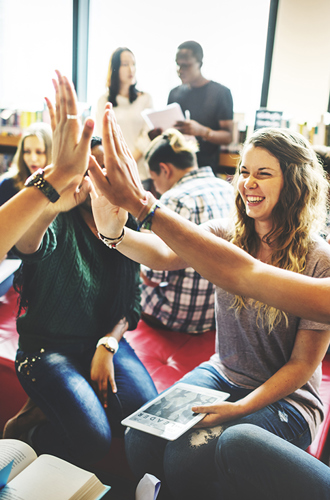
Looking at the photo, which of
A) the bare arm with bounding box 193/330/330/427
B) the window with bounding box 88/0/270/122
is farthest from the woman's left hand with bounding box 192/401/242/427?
the window with bounding box 88/0/270/122

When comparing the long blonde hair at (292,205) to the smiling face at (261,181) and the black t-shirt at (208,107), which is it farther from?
the black t-shirt at (208,107)

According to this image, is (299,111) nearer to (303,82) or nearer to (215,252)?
(303,82)

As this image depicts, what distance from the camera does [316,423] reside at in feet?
4.18

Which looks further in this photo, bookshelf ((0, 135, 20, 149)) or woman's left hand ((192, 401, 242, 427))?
bookshelf ((0, 135, 20, 149))

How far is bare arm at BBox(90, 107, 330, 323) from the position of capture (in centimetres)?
92

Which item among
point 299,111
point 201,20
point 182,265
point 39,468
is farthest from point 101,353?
point 201,20

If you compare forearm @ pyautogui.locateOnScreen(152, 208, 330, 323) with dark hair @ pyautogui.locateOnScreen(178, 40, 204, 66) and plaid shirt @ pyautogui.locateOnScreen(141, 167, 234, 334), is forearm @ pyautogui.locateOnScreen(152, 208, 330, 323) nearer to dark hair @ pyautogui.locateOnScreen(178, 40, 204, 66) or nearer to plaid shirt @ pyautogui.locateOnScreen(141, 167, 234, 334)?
plaid shirt @ pyautogui.locateOnScreen(141, 167, 234, 334)

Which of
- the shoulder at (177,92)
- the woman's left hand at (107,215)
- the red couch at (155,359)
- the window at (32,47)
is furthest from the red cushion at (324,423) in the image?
the window at (32,47)

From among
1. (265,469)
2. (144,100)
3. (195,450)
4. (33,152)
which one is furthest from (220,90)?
(265,469)

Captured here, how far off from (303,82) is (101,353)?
2935 millimetres

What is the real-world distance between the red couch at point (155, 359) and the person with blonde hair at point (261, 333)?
23 centimetres

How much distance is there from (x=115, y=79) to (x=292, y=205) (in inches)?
99.9

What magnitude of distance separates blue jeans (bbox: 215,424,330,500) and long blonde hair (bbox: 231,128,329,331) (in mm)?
349

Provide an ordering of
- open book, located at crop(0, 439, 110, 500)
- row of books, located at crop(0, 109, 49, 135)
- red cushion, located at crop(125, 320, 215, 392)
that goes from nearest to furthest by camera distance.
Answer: open book, located at crop(0, 439, 110, 500)
red cushion, located at crop(125, 320, 215, 392)
row of books, located at crop(0, 109, 49, 135)
